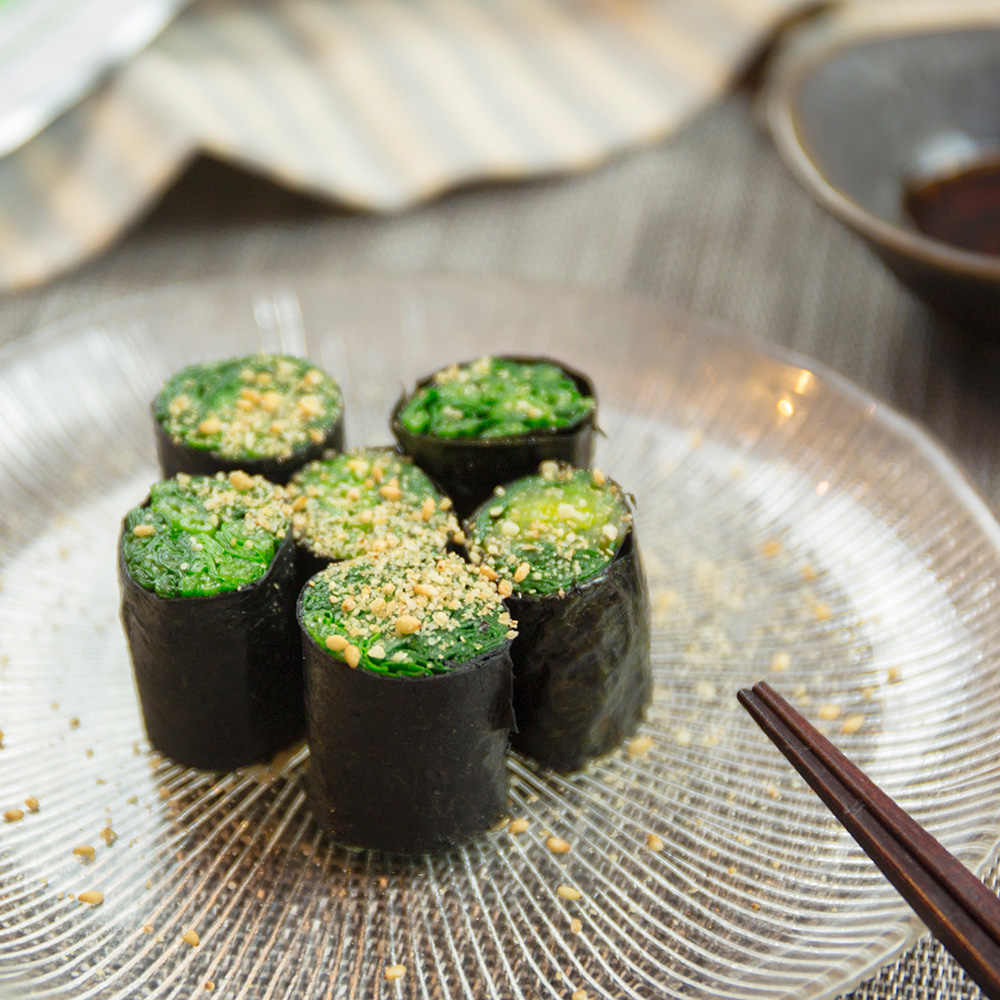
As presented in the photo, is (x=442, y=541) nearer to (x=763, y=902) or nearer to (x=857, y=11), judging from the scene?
(x=763, y=902)

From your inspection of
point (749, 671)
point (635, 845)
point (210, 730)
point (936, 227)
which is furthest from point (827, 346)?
point (210, 730)

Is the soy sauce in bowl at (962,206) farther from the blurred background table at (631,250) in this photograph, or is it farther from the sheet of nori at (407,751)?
the sheet of nori at (407,751)

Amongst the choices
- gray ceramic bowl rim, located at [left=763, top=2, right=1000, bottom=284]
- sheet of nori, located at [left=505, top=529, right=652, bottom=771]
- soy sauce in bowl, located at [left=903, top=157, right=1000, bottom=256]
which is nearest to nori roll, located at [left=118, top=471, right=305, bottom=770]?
sheet of nori, located at [left=505, top=529, right=652, bottom=771]

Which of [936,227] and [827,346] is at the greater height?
[936,227]

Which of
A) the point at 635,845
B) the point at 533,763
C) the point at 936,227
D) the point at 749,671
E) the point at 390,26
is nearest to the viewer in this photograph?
the point at 635,845

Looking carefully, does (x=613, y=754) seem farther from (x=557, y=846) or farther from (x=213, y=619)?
(x=213, y=619)

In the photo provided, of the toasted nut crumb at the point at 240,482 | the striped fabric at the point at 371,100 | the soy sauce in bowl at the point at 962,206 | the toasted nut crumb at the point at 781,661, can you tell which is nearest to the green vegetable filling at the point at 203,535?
the toasted nut crumb at the point at 240,482

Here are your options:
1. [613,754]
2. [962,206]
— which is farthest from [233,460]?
[962,206]
